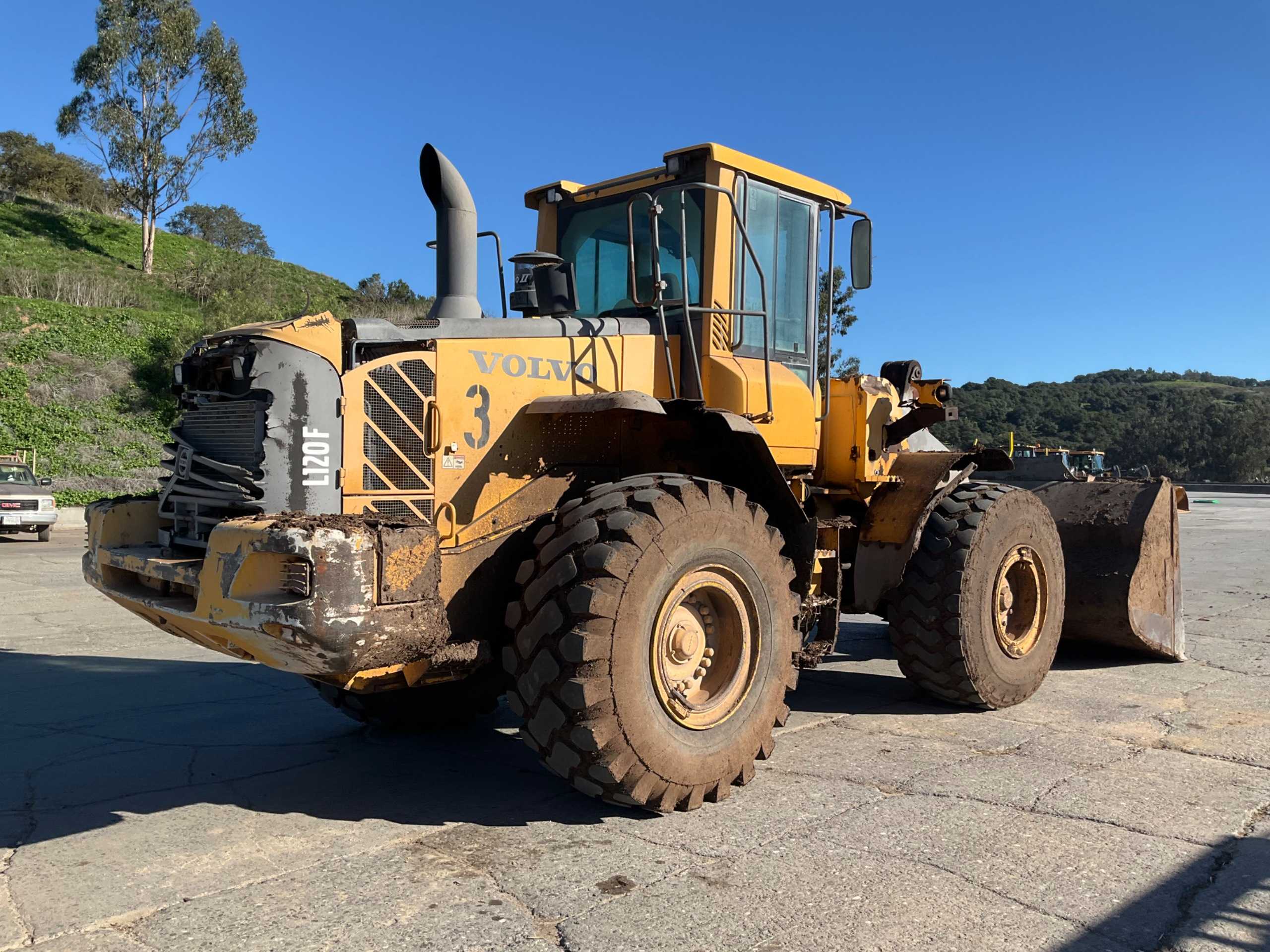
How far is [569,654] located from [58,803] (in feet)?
8.17

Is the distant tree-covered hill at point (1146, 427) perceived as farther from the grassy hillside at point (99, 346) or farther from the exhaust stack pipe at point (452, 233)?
the exhaust stack pipe at point (452, 233)

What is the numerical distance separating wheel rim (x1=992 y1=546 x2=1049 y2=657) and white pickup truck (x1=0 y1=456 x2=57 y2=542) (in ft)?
61.3

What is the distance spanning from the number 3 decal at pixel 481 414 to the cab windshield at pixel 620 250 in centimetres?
113

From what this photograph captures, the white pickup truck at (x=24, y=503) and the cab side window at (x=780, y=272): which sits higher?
the cab side window at (x=780, y=272)

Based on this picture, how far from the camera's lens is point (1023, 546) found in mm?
6301

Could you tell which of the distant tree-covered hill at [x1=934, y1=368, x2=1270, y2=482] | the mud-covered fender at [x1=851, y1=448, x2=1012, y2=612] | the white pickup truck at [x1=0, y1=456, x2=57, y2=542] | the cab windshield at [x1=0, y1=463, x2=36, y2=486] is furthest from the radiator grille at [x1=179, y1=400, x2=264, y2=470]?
the distant tree-covered hill at [x1=934, y1=368, x2=1270, y2=482]

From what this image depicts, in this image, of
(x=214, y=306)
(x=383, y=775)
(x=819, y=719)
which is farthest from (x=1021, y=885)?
(x=214, y=306)

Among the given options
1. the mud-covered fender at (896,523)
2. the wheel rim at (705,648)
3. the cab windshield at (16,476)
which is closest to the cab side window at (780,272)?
the mud-covered fender at (896,523)

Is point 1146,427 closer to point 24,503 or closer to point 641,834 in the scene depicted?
point 24,503

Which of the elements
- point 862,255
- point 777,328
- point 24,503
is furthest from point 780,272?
point 24,503

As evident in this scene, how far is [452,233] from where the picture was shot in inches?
186

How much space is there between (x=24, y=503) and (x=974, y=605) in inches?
742

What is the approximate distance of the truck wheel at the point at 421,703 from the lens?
17.8ft

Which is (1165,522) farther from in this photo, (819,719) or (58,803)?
(58,803)
